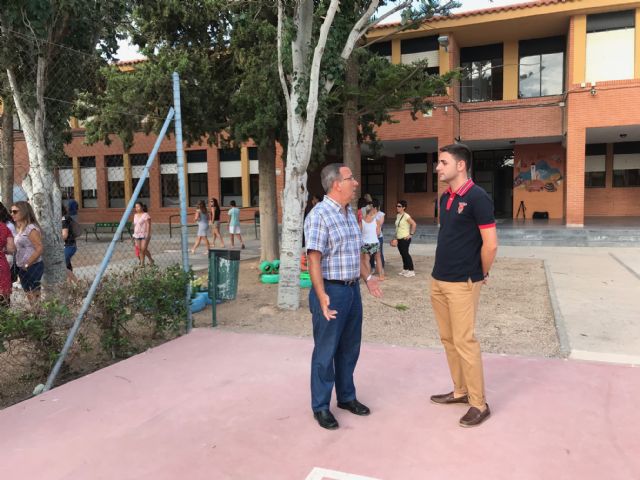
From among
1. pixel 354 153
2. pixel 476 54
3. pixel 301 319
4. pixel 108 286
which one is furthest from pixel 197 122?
pixel 476 54

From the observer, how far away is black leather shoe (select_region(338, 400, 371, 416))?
11.7ft

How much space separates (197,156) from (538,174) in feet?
49.5

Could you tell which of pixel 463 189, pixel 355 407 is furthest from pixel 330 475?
pixel 463 189

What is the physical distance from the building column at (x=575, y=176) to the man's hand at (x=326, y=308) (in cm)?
1560

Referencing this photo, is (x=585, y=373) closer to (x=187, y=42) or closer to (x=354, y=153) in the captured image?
(x=354, y=153)

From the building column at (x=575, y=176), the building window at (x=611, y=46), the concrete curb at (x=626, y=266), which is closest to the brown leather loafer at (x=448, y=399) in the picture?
the concrete curb at (x=626, y=266)

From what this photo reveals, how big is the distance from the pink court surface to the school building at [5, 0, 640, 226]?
10690mm

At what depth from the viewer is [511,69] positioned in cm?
1948

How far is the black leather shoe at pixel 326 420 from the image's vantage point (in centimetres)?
336

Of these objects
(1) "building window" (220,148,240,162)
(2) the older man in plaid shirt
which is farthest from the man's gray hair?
(1) "building window" (220,148,240,162)

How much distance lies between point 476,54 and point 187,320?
59.3 feet

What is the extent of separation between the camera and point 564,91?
18547 millimetres

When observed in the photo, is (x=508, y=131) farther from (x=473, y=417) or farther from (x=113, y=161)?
(x=473, y=417)

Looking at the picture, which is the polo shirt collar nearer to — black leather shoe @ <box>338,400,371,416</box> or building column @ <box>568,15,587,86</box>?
black leather shoe @ <box>338,400,371,416</box>
